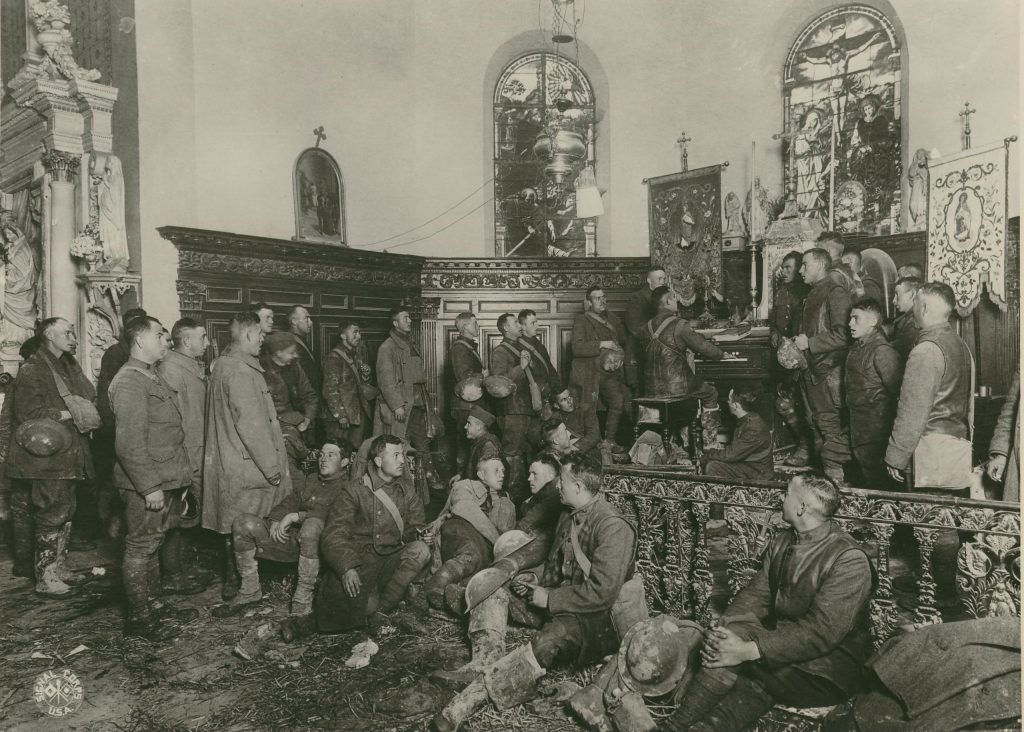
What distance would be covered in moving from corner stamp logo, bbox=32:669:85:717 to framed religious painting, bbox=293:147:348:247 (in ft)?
19.8

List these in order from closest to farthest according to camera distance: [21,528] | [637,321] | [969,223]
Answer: [969,223] → [21,528] → [637,321]

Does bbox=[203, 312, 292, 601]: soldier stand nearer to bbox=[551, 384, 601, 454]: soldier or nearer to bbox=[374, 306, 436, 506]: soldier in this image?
bbox=[374, 306, 436, 506]: soldier

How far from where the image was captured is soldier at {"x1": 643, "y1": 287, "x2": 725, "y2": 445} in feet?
22.8

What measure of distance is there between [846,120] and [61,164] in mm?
9223

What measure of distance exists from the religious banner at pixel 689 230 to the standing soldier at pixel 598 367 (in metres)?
1.96

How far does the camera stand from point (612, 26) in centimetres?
1094

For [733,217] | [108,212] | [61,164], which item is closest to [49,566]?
[108,212]

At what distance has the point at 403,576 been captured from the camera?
4.52 m

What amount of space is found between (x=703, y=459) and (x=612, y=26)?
7.41 m

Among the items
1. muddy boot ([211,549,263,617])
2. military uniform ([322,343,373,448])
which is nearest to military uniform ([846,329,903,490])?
muddy boot ([211,549,263,617])

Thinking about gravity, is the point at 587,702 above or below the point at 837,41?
below

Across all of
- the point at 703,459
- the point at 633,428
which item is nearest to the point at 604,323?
the point at 633,428

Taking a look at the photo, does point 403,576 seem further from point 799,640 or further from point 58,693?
point 799,640

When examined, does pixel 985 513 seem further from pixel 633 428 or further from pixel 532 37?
pixel 532 37
